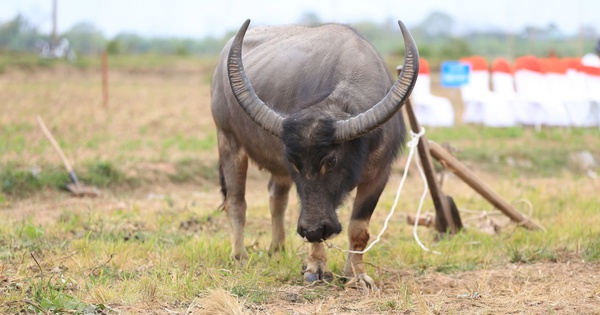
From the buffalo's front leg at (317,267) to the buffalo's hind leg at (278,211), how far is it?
81cm

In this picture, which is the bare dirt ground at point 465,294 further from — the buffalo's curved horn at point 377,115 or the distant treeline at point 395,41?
the distant treeline at point 395,41

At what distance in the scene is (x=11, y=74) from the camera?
26641 millimetres

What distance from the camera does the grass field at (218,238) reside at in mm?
5074

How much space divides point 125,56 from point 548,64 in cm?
2113

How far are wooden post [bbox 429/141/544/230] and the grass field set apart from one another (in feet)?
0.59

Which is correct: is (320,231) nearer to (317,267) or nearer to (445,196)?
(317,267)

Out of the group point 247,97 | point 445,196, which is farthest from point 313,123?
point 445,196

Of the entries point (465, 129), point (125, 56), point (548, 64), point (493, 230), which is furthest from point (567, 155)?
point (125, 56)

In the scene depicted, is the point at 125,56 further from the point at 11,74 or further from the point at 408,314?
the point at 408,314

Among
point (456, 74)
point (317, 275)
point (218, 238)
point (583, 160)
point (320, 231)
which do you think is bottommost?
point (583, 160)

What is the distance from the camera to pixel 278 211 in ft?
22.9

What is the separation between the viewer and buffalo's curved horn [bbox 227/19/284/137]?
5289mm

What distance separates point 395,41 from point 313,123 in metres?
39.2

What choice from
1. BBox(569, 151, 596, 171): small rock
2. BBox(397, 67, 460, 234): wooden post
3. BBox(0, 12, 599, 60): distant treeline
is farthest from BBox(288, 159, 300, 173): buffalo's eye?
BBox(0, 12, 599, 60): distant treeline
